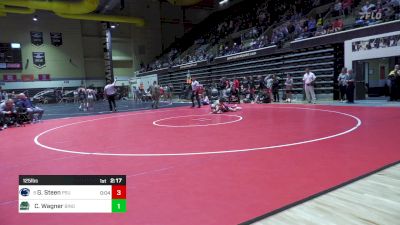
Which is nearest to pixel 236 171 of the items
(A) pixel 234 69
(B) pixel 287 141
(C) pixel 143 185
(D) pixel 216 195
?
(D) pixel 216 195

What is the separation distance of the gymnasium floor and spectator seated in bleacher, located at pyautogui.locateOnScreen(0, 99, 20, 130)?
4221 mm

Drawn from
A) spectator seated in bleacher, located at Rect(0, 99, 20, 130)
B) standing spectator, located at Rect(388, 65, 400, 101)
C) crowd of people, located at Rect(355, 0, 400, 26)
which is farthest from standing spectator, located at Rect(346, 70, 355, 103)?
spectator seated in bleacher, located at Rect(0, 99, 20, 130)

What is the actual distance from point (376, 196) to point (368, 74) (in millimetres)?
15777

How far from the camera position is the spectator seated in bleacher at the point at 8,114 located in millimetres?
11789

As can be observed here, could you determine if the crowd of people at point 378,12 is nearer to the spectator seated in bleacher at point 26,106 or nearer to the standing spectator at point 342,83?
the standing spectator at point 342,83

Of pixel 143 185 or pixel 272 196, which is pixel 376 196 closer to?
pixel 272 196

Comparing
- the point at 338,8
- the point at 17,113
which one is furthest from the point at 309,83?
the point at 17,113

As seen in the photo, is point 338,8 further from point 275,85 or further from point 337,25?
point 275,85

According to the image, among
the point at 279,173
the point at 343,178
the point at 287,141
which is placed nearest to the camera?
the point at 343,178

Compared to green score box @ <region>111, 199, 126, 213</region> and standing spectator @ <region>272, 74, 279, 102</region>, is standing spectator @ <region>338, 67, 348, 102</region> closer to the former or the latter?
standing spectator @ <region>272, 74, 279, 102</region>

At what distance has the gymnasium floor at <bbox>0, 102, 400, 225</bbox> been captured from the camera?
3.03 metres

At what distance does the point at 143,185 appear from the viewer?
12.6 feet
